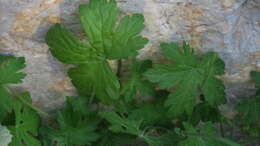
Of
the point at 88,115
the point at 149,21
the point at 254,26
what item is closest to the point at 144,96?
the point at 88,115

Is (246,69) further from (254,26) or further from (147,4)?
(147,4)

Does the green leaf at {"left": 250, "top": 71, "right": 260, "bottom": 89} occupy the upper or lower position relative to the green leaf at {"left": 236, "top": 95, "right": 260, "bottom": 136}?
upper

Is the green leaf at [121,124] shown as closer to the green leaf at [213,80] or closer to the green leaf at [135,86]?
the green leaf at [135,86]

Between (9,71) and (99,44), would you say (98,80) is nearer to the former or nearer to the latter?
(99,44)

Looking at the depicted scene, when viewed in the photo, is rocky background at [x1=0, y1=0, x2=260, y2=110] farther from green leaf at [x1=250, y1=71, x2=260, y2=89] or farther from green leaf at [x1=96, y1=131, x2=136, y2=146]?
green leaf at [x1=96, y1=131, x2=136, y2=146]

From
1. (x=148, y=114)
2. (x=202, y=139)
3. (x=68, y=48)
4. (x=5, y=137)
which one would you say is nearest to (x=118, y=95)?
(x=148, y=114)

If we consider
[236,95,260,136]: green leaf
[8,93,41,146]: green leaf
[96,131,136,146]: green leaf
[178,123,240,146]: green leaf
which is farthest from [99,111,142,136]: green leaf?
[236,95,260,136]: green leaf

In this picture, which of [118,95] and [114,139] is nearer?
[118,95]
